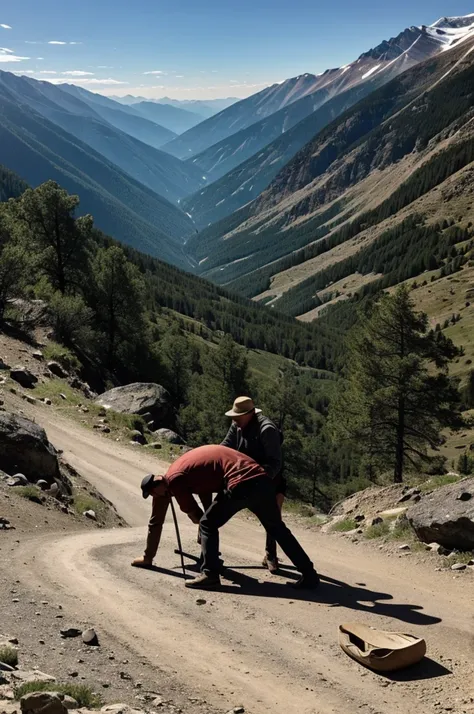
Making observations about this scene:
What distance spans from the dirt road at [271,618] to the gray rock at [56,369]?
22.7 metres

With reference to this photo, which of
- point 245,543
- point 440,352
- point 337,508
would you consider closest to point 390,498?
point 337,508

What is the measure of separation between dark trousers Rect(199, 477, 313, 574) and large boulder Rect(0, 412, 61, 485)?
8438 millimetres

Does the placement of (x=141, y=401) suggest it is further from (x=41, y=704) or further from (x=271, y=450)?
(x=41, y=704)

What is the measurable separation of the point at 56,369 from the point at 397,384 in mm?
20860

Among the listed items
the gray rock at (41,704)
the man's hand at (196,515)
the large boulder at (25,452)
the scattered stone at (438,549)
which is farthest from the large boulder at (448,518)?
the large boulder at (25,452)

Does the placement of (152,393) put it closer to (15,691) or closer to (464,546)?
(464,546)

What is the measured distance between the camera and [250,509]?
1062 centimetres

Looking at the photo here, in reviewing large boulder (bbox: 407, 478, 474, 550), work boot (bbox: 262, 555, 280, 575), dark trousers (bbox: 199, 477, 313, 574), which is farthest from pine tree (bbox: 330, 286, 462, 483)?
dark trousers (bbox: 199, 477, 313, 574)

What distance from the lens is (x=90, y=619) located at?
30.0 ft

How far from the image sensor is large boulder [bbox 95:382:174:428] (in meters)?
35.0

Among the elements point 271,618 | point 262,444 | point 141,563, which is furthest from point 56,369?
point 271,618

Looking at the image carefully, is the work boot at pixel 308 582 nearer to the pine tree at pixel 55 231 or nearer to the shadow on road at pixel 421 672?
the shadow on road at pixel 421 672

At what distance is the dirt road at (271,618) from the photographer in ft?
24.5

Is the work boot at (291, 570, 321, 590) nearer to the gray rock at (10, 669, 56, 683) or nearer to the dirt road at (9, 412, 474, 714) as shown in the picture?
the dirt road at (9, 412, 474, 714)
